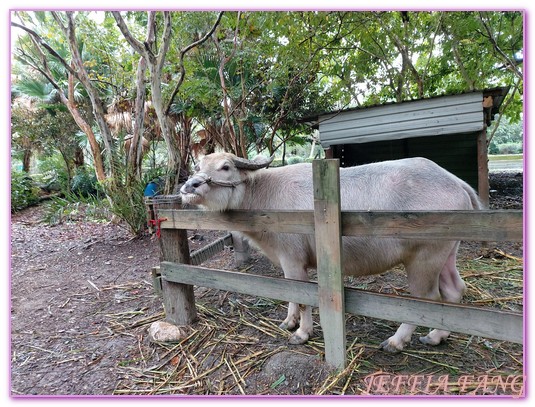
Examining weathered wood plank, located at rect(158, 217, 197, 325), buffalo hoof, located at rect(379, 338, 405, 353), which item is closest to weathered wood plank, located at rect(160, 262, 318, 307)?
weathered wood plank, located at rect(158, 217, 197, 325)

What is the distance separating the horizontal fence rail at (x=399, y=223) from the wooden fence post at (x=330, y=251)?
0.09 metres

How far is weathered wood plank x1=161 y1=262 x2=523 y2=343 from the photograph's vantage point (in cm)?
200

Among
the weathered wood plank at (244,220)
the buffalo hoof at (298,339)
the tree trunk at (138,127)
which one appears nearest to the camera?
the weathered wood plank at (244,220)

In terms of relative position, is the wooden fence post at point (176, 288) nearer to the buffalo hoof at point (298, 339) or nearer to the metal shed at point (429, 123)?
the buffalo hoof at point (298, 339)

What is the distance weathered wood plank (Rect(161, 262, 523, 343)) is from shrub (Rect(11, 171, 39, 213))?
11717 mm

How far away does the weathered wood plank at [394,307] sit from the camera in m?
2.00

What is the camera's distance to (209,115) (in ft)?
32.0

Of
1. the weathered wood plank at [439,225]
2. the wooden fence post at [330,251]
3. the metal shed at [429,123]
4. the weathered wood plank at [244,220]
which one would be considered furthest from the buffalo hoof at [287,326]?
the metal shed at [429,123]

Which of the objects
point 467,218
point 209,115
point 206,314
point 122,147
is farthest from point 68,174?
point 467,218

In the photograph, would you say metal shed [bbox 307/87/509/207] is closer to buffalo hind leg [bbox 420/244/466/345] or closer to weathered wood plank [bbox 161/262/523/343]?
buffalo hind leg [bbox 420/244/466/345]

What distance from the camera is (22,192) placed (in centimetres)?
1210

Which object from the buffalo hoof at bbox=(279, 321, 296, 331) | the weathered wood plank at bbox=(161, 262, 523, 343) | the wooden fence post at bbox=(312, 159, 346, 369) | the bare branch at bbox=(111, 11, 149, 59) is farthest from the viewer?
the bare branch at bbox=(111, 11, 149, 59)

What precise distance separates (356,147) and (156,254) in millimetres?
7103

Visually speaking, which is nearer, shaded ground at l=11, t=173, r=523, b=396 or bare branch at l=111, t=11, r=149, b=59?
shaded ground at l=11, t=173, r=523, b=396
